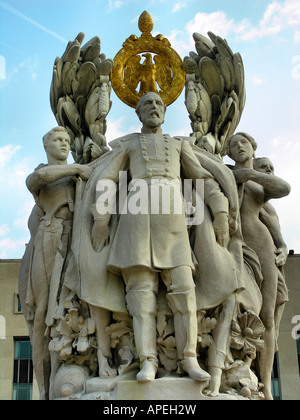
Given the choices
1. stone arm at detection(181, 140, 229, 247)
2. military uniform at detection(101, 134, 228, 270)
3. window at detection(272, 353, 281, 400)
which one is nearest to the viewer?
military uniform at detection(101, 134, 228, 270)

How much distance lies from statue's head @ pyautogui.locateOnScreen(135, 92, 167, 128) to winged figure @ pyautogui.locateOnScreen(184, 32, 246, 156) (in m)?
1.05

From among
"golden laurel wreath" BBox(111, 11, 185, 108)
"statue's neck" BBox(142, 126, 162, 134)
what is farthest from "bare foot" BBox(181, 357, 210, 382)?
"golden laurel wreath" BBox(111, 11, 185, 108)

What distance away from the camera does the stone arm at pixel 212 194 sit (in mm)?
8492

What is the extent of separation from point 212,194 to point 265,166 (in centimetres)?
133

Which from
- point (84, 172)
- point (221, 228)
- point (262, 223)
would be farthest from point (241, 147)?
point (84, 172)

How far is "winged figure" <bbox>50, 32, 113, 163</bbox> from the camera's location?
389 inches

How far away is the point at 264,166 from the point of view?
9.67 meters

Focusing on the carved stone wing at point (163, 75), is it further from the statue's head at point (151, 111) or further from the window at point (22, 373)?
the window at point (22, 373)

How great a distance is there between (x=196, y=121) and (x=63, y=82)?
1794 millimetres

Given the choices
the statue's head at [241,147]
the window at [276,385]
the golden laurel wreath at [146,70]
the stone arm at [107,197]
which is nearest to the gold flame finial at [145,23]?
the golden laurel wreath at [146,70]

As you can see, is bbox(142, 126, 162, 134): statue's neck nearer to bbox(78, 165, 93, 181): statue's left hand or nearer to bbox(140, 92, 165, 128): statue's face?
bbox(140, 92, 165, 128): statue's face

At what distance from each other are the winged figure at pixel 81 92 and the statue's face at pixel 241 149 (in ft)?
5.41
